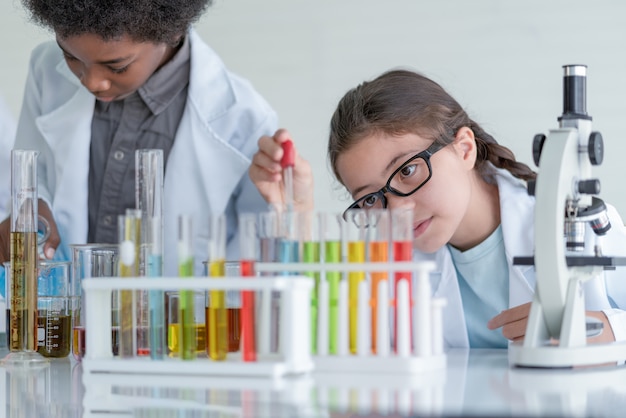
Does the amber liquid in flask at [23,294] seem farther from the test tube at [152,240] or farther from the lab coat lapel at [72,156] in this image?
the lab coat lapel at [72,156]

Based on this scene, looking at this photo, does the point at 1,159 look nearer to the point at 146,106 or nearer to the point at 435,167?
the point at 146,106

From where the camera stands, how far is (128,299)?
1270 mm

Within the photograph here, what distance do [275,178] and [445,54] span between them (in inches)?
73.5

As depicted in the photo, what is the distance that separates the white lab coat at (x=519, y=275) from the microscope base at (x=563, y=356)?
445 mm

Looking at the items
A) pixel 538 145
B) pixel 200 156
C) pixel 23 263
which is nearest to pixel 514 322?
pixel 538 145

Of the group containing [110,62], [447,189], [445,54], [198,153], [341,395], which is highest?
[445,54]

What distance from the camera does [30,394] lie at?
47.7 inches

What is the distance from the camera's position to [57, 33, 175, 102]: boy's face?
6.29 feet

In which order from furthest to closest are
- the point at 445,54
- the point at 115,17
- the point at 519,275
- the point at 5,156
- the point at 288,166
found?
the point at 445,54
the point at 5,156
the point at 115,17
the point at 519,275
the point at 288,166

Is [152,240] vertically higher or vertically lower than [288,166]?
lower

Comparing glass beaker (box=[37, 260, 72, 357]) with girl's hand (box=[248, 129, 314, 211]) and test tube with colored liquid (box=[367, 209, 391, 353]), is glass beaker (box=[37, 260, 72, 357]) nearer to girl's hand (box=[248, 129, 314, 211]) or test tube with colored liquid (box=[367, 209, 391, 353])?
girl's hand (box=[248, 129, 314, 211])

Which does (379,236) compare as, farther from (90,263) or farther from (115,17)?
(115,17)

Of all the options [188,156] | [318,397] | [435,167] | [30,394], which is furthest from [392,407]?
[188,156]

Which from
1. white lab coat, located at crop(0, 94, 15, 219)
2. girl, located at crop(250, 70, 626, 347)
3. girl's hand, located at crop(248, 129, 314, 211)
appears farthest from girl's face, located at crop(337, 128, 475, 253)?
white lab coat, located at crop(0, 94, 15, 219)
